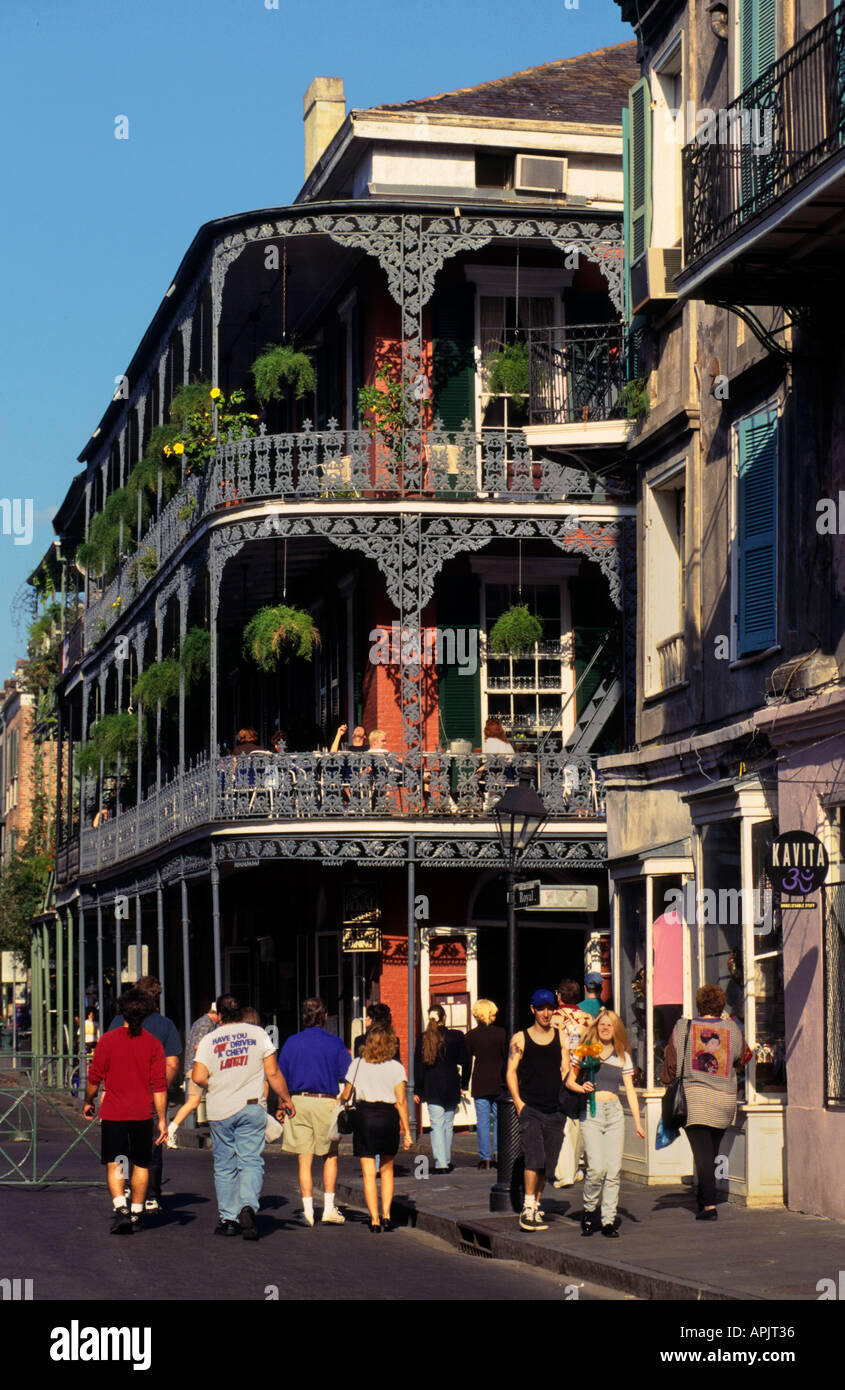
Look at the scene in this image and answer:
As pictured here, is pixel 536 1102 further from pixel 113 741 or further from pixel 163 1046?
pixel 113 741

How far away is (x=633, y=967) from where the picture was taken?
19.8 meters

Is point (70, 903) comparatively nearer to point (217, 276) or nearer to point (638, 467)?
point (217, 276)

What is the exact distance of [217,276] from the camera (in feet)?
86.0

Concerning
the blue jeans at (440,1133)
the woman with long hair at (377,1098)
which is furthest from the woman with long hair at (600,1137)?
the blue jeans at (440,1133)

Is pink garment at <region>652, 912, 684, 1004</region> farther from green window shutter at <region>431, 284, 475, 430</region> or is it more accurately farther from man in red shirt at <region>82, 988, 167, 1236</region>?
green window shutter at <region>431, 284, 475, 430</region>

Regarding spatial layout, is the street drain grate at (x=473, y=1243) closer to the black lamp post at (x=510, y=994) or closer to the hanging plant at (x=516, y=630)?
the black lamp post at (x=510, y=994)

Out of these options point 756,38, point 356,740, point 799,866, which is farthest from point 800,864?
point 356,740

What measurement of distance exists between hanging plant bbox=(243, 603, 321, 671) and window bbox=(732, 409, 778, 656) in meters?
9.05

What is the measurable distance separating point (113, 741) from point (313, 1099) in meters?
18.9

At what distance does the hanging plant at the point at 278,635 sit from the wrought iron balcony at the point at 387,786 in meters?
1.22

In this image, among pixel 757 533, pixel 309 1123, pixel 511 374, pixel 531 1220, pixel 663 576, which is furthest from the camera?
pixel 511 374

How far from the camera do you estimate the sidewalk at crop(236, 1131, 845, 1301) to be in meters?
11.9
